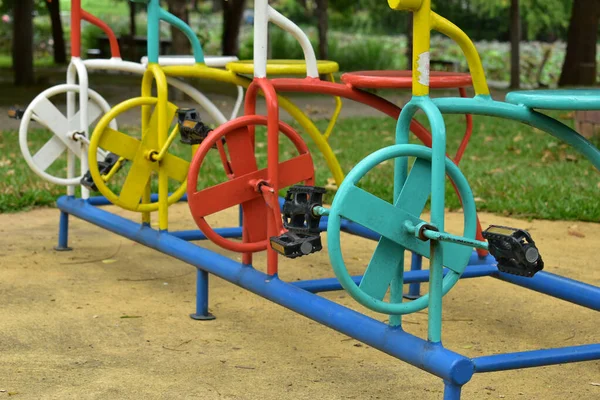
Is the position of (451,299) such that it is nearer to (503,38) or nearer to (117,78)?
(117,78)

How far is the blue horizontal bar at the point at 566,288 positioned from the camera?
3068mm

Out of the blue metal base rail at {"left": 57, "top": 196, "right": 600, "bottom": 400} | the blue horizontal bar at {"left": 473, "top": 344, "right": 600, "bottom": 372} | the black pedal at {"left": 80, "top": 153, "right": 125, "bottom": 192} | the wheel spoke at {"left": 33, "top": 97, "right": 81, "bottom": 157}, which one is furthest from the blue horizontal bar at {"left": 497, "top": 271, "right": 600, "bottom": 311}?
the wheel spoke at {"left": 33, "top": 97, "right": 81, "bottom": 157}

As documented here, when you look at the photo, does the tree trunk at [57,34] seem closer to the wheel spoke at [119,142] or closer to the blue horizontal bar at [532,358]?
the wheel spoke at [119,142]

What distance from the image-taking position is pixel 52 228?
530cm

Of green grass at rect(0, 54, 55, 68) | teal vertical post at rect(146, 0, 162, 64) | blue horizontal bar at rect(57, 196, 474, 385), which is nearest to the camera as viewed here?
blue horizontal bar at rect(57, 196, 474, 385)

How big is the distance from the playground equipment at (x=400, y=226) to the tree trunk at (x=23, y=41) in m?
11.1

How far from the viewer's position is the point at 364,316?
2789 mm

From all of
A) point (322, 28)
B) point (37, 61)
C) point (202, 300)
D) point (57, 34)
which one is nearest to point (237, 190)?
point (202, 300)

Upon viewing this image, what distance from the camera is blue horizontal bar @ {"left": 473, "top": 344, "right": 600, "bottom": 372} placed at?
2455mm

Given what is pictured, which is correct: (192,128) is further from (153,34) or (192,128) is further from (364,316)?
(364,316)

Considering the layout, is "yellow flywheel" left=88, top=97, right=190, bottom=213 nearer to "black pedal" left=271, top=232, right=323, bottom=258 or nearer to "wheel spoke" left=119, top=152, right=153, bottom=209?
"wheel spoke" left=119, top=152, right=153, bottom=209

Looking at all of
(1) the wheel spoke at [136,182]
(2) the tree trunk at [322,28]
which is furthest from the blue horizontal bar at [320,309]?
(2) the tree trunk at [322,28]

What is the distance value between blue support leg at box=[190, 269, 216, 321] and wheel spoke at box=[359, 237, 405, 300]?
44.6 inches

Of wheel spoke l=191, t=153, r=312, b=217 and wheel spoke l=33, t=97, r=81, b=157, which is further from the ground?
wheel spoke l=33, t=97, r=81, b=157
